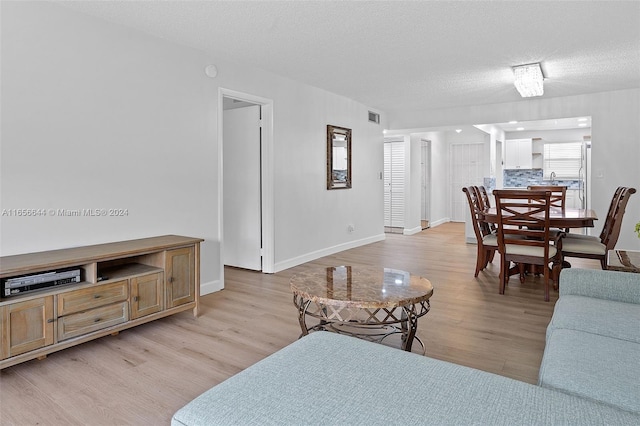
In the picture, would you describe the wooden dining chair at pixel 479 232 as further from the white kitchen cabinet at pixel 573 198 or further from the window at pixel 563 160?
the window at pixel 563 160

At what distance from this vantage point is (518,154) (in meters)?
9.56

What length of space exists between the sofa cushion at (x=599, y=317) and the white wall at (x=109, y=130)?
9.95 feet

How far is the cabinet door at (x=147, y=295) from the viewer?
2.86 metres

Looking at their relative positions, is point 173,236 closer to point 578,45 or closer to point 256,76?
point 256,76

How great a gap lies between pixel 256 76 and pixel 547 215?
3220 millimetres

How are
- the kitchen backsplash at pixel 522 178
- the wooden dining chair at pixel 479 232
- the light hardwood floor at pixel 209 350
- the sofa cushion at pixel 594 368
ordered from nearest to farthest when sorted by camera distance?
the sofa cushion at pixel 594 368 < the light hardwood floor at pixel 209 350 < the wooden dining chair at pixel 479 232 < the kitchen backsplash at pixel 522 178

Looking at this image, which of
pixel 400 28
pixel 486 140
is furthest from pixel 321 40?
pixel 486 140

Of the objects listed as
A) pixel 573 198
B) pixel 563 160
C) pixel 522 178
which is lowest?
pixel 573 198

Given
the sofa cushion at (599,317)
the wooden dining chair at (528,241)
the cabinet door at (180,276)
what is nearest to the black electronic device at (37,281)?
the cabinet door at (180,276)

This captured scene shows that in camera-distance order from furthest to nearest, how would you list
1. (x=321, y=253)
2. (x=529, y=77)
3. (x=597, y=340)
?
(x=321, y=253)
(x=529, y=77)
(x=597, y=340)

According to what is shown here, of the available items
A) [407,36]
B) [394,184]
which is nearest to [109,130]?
[407,36]

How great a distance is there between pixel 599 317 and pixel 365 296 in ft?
3.65

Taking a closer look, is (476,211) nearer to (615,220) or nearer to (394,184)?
(615,220)

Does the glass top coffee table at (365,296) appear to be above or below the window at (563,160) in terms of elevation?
below
